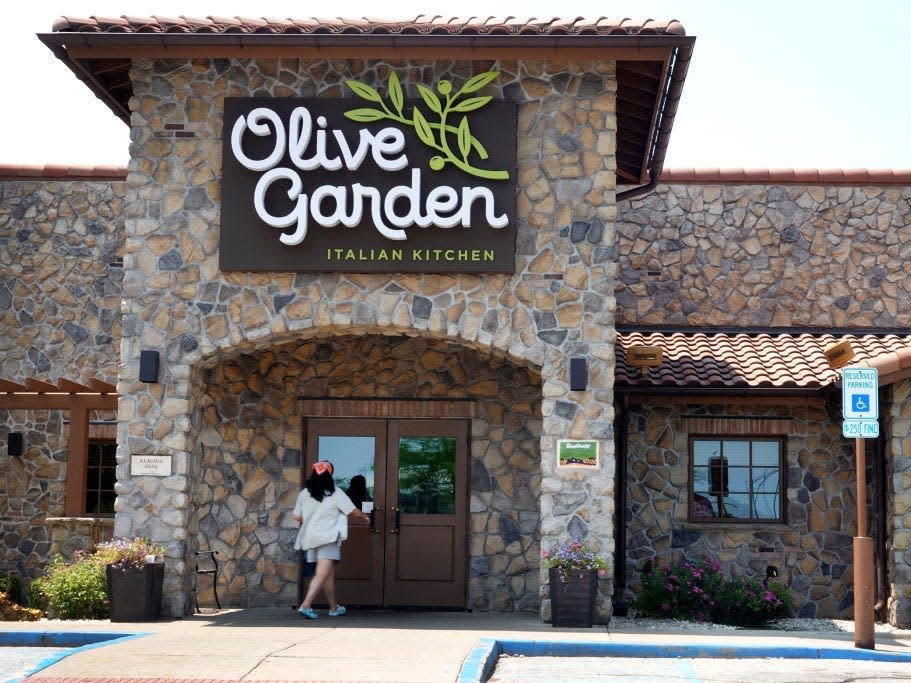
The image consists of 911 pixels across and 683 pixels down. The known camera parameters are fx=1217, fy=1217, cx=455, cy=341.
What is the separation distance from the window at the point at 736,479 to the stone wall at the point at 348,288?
328 centimetres

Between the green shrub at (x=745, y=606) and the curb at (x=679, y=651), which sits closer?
the curb at (x=679, y=651)

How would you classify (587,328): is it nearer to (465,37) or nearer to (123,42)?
(465,37)

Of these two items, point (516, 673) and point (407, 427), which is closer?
point (516, 673)

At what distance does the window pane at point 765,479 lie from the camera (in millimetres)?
16484

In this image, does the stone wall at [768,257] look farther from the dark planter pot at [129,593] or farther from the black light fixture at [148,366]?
the dark planter pot at [129,593]

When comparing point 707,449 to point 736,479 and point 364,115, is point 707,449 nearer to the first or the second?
point 736,479

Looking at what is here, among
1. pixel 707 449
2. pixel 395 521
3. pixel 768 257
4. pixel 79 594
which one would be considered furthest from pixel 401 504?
pixel 768 257

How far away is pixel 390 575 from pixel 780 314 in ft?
23.8

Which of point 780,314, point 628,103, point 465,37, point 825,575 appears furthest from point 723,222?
point 465,37

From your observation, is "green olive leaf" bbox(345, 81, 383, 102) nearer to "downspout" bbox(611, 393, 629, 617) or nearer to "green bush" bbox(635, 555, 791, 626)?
"downspout" bbox(611, 393, 629, 617)

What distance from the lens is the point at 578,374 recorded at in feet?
44.9

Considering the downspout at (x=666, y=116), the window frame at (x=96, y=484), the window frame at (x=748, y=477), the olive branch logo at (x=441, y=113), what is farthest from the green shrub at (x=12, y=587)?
the downspout at (x=666, y=116)

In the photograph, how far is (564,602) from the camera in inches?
518

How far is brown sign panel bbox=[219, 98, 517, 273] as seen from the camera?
45.4 ft
